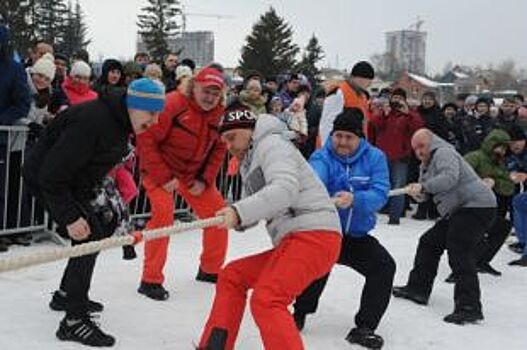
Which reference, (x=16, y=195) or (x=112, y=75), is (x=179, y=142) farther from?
(x=112, y=75)

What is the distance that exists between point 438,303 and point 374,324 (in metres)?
1.55

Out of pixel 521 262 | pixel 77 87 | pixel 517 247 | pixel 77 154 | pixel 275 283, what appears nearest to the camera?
pixel 275 283

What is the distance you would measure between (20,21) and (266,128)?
36282 millimetres

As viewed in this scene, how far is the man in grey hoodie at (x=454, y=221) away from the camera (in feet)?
20.0

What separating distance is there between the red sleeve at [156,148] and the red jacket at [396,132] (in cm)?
595

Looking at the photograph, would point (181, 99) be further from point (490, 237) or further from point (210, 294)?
point (490, 237)

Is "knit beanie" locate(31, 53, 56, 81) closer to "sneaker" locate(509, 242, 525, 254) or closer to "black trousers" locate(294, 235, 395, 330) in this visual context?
"black trousers" locate(294, 235, 395, 330)

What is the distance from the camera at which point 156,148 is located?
20.0 feet

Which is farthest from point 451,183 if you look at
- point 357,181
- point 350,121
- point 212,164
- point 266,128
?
point 266,128

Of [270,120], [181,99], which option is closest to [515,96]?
[181,99]

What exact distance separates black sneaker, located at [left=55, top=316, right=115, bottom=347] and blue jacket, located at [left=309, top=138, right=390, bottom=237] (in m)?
1.81

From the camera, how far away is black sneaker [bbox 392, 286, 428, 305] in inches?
258

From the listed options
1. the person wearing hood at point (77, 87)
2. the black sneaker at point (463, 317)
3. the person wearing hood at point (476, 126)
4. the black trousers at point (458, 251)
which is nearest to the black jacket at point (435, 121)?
the person wearing hood at point (476, 126)

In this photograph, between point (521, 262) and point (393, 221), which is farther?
point (393, 221)
